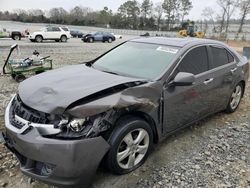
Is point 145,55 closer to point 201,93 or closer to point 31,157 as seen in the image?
point 201,93

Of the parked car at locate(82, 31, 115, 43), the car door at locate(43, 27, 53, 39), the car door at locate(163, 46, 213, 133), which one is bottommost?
the parked car at locate(82, 31, 115, 43)

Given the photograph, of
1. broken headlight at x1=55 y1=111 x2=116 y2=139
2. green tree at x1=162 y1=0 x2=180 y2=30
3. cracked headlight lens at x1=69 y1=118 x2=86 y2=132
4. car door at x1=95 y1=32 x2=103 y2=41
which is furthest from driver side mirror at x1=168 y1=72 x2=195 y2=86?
green tree at x1=162 y1=0 x2=180 y2=30

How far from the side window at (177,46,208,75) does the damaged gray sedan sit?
2 centimetres

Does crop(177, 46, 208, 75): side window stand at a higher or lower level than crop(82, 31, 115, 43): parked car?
higher

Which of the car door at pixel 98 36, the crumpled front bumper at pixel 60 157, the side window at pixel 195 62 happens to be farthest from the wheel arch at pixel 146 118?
the car door at pixel 98 36

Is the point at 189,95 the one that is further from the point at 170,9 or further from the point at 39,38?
the point at 170,9

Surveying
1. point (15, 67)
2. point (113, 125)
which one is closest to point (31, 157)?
point (113, 125)

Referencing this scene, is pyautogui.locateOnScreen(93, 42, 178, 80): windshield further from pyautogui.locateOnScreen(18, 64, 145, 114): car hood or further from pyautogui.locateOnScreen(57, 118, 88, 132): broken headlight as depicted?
pyautogui.locateOnScreen(57, 118, 88, 132): broken headlight

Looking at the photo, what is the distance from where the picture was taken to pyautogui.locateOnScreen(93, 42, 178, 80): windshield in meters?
3.46

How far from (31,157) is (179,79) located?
1.94m

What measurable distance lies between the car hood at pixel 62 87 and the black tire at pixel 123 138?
45cm

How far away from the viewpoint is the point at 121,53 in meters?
4.07

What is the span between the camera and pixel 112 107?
8.63ft

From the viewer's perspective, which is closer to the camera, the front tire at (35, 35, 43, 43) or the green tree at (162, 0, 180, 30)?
the front tire at (35, 35, 43, 43)
